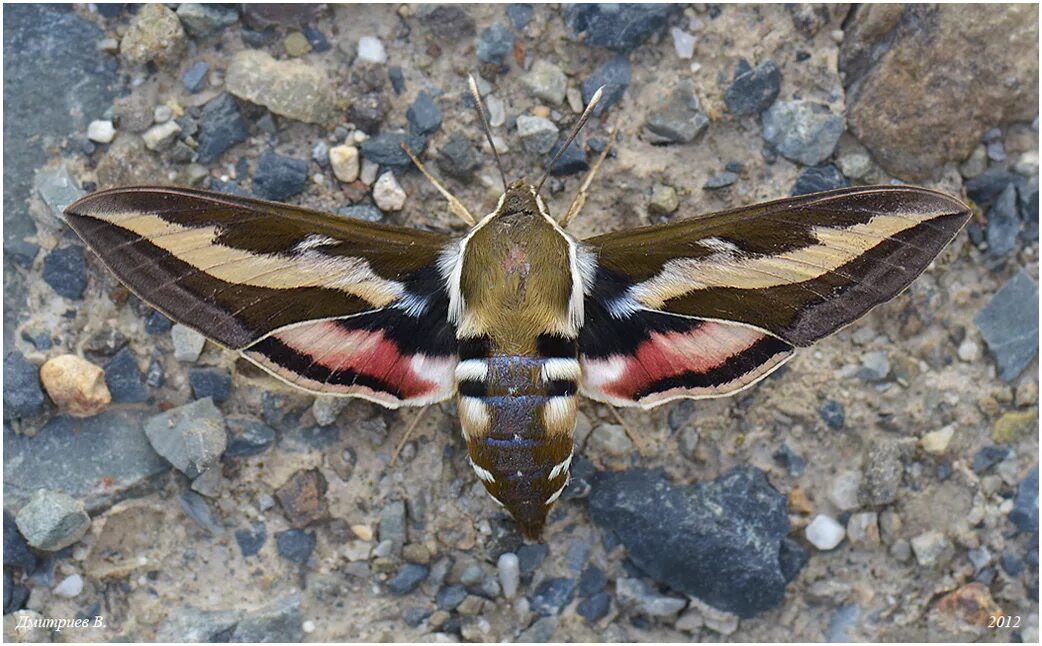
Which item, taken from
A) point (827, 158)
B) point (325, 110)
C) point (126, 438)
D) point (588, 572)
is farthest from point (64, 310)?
point (827, 158)

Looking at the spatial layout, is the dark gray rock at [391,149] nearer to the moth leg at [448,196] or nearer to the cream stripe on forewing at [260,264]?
the moth leg at [448,196]

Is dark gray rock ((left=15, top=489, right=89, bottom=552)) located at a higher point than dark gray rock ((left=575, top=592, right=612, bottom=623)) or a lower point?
higher

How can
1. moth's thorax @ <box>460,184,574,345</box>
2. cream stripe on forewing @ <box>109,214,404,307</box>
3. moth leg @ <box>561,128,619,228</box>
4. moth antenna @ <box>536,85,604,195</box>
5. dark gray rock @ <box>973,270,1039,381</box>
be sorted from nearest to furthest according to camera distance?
cream stripe on forewing @ <box>109,214,404,307</box>
moth's thorax @ <box>460,184,574,345</box>
moth antenna @ <box>536,85,604,195</box>
moth leg @ <box>561,128,619,228</box>
dark gray rock @ <box>973,270,1039,381</box>

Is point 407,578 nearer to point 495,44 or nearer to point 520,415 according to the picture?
point 520,415

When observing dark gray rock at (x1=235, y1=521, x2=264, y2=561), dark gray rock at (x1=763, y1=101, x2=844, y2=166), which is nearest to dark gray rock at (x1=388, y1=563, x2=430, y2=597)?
dark gray rock at (x1=235, y1=521, x2=264, y2=561)

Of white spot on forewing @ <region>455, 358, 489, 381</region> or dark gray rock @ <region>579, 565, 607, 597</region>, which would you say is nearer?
white spot on forewing @ <region>455, 358, 489, 381</region>

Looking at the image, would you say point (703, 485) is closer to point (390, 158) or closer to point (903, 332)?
point (903, 332)

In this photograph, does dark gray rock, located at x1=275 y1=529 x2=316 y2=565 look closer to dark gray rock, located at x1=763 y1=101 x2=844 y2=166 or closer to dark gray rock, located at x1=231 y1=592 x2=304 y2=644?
dark gray rock, located at x1=231 y1=592 x2=304 y2=644
